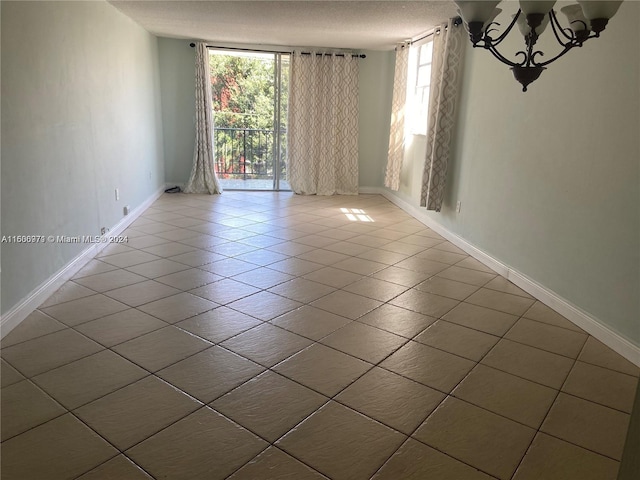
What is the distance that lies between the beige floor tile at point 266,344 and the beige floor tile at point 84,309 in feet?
2.73

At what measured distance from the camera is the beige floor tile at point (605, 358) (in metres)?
2.29

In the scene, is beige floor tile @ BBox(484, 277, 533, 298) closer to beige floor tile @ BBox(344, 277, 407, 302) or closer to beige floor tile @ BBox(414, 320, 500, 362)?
beige floor tile @ BBox(344, 277, 407, 302)

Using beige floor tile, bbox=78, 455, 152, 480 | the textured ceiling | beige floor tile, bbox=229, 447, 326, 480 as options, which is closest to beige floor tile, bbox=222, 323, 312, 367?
beige floor tile, bbox=229, 447, 326, 480

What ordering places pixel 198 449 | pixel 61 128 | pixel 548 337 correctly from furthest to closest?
pixel 61 128, pixel 548 337, pixel 198 449

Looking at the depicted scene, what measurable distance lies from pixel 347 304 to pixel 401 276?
75 centimetres

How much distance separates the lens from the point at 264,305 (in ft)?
9.48

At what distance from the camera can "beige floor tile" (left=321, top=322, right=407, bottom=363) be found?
235cm

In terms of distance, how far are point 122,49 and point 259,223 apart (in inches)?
86.3

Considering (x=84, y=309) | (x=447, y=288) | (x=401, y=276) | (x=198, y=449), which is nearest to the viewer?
(x=198, y=449)

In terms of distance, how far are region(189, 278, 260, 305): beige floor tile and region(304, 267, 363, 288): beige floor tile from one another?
1.61 ft

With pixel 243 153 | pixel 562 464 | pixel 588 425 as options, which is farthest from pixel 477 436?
pixel 243 153

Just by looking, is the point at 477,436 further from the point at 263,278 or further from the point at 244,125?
the point at 244,125

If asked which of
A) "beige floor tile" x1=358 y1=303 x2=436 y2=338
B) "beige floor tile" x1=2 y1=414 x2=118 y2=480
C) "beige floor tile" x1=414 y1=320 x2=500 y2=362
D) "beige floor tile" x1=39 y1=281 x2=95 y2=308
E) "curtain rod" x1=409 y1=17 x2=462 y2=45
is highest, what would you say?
"curtain rod" x1=409 y1=17 x2=462 y2=45

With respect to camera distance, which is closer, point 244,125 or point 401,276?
point 401,276
